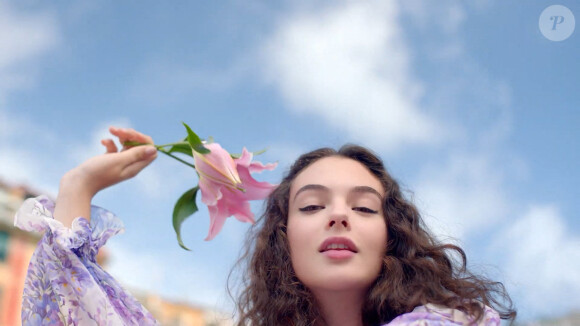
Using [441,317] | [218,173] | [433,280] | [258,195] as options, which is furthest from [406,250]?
[218,173]

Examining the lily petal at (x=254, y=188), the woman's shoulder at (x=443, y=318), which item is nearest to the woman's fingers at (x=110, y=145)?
the lily petal at (x=254, y=188)

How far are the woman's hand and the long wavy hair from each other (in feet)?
1.54

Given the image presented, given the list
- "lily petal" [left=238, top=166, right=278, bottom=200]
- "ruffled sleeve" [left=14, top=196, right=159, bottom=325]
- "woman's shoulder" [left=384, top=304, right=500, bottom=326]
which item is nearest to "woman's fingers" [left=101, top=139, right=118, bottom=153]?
"ruffled sleeve" [left=14, top=196, right=159, bottom=325]

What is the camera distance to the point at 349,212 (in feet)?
5.87

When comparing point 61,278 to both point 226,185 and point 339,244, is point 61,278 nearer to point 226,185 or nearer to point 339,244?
point 226,185

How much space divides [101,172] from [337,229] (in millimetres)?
722

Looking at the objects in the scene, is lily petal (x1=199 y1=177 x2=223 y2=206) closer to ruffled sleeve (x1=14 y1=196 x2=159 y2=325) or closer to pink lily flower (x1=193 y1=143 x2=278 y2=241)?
pink lily flower (x1=193 y1=143 x2=278 y2=241)

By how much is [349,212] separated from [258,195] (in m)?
0.29

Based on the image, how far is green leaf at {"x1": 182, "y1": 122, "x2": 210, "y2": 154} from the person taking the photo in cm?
175

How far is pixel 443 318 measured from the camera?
1.54 m

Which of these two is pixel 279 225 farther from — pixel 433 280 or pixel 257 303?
pixel 433 280

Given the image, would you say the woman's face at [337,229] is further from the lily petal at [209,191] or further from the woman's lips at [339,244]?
the lily petal at [209,191]

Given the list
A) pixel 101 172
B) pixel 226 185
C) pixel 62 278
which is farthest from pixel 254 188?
pixel 62 278

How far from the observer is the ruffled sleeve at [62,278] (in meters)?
1.71
